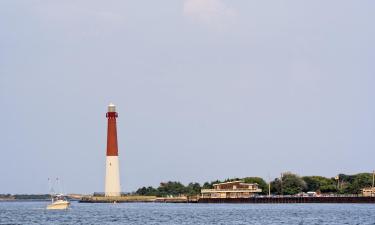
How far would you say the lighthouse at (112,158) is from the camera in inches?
7072

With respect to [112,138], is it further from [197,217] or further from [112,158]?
[197,217]

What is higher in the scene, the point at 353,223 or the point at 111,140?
the point at 111,140

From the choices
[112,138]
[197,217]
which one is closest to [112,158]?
[112,138]

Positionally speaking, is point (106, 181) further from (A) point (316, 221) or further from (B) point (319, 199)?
(A) point (316, 221)

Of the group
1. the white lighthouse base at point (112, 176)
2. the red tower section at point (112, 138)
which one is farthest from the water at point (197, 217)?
the red tower section at point (112, 138)

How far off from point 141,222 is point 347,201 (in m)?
94.0

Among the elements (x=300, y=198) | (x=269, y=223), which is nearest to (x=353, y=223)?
(x=269, y=223)

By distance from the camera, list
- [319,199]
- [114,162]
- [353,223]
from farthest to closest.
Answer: [319,199] → [114,162] → [353,223]

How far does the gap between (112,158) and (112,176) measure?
15.0 feet

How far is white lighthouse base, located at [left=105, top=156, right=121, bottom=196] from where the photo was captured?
17988 centimetres

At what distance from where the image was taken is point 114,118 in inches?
7303

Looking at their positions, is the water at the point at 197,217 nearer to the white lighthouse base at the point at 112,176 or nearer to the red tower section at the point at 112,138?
the white lighthouse base at the point at 112,176

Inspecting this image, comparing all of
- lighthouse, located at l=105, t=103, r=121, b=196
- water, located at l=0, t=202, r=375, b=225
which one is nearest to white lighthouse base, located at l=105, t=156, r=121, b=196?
lighthouse, located at l=105, t=103, r=121, b=196

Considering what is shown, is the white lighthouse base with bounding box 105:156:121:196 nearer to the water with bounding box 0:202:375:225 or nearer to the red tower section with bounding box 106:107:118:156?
the red tower section with bounding box 106:107:118:156
